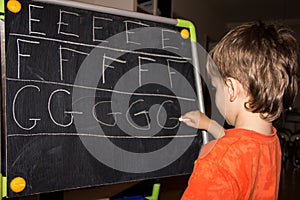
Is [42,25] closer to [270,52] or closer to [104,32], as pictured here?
[104,32]

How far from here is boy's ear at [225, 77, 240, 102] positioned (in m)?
0.98

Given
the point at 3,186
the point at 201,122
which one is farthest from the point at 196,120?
the point at 3,186

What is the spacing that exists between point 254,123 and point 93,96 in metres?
0.54

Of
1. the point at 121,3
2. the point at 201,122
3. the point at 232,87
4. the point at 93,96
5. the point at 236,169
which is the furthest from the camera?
the point at 121,3

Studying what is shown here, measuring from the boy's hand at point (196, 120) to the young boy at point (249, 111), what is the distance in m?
0.35

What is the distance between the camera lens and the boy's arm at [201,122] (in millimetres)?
1370

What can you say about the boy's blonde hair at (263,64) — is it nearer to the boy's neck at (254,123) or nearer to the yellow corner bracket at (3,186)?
the boy's neck at (254,123)

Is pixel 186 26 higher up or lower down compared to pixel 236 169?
higher up

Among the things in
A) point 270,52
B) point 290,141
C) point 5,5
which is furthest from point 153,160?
point 290,141

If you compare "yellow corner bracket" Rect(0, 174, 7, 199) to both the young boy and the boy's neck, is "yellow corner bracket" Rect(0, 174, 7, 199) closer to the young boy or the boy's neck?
the young boy

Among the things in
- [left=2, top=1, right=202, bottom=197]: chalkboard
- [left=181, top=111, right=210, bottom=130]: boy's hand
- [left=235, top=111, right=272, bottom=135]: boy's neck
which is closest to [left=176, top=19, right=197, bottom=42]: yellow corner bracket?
[left=2, top=1, right=202, bottom=197]: chalkboard

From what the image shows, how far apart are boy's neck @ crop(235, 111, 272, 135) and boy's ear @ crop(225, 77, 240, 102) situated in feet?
0.21

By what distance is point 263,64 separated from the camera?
931 mm

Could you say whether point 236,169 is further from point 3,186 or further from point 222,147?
point 3,186
